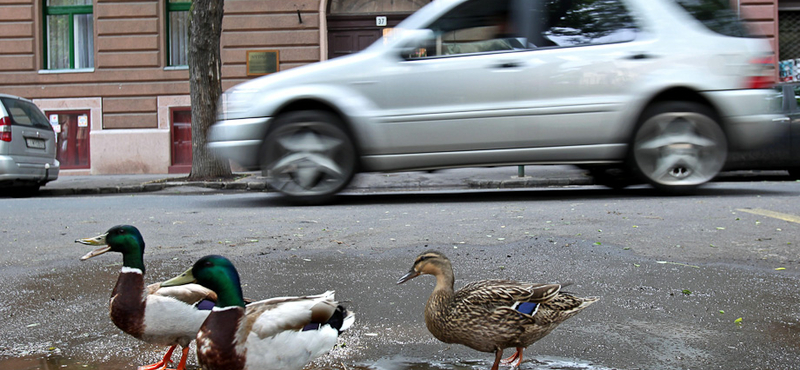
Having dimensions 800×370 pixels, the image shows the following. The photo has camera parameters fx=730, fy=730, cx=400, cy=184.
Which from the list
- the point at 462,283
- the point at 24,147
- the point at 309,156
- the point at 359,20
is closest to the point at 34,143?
the point at 24,147

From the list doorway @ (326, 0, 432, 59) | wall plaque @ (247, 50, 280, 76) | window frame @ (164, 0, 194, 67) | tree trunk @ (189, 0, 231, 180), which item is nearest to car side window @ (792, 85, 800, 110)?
tree trunk @ (189, 0, 231, 180)

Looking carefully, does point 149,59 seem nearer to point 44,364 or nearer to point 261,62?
point 261,62

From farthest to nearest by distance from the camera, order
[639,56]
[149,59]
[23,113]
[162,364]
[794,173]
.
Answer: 1. [149,59]
2. [23,113]
3. [794,173]
4. [639,56]
5. [162,364]

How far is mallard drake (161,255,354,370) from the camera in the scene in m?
2.20

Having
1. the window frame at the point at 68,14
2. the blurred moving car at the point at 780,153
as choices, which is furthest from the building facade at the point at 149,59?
the blurred moving car at the point at 780,153

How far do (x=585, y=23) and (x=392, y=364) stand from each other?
5335mm

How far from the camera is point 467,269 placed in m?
4.08

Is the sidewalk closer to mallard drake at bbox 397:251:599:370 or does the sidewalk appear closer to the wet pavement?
the wet pavement

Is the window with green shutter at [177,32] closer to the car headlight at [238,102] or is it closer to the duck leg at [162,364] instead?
the car headlight at [238,102]

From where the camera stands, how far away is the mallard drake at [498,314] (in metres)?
2.58

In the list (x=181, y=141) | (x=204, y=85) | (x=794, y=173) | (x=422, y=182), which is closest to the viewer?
(x=794, y=173)

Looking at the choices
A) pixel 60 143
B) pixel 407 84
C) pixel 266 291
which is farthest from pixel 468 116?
pixel 60 143

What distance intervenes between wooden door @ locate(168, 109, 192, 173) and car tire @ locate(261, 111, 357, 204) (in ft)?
37.5

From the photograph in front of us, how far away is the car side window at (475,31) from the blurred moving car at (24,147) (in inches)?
272
